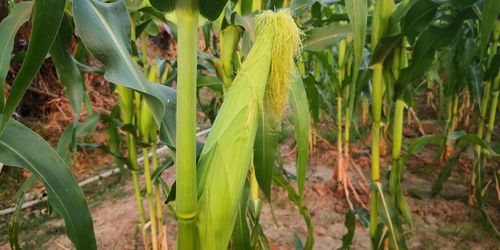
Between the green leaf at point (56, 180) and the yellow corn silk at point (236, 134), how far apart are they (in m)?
0.26

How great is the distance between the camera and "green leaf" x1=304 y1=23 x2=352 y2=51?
138 cm

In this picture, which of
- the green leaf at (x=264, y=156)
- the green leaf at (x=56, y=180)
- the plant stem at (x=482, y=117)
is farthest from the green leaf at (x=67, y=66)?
the plant stem at (x=482, y=117)

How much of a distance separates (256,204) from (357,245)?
98 cm

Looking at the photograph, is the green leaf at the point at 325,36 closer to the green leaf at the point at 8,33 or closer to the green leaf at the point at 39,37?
the green leaf at the point at 8,33

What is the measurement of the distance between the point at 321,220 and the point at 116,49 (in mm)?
2001

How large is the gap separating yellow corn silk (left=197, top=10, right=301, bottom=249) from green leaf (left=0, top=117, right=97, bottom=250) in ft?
0.87

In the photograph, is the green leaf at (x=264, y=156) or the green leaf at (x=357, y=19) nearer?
the green leaf at (x=357, y=19)

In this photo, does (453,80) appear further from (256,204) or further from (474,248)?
(256,204)

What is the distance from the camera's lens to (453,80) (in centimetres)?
224

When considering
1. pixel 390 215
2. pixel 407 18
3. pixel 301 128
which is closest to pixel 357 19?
pixel 301 128

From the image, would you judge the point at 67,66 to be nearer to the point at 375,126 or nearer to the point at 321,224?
the point at 375,126

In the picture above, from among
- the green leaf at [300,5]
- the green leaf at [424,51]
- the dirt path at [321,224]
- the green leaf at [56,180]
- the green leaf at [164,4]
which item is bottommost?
the dirt path at [321,224]

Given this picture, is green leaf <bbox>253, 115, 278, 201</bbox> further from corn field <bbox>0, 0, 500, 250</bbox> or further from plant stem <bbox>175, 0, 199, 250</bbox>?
plant stem <bbox>175, 0, 199, 250</bbox>

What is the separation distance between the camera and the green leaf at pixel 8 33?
0.70 m
